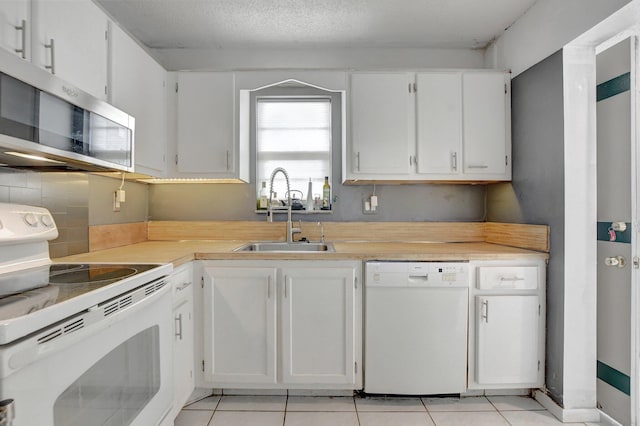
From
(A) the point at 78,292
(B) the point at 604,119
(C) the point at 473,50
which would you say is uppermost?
(C) the point at 473,50

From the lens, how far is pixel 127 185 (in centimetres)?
242

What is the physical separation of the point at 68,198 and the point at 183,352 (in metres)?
1.04

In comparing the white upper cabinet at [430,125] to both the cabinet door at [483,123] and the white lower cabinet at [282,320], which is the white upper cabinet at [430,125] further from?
the white lower cabinet at [282,320]

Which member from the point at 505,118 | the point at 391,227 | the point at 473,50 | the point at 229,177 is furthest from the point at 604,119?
the point at 229,177

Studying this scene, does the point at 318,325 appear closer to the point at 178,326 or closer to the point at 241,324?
the point at 241,324

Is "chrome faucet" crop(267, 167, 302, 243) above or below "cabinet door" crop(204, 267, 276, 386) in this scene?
above

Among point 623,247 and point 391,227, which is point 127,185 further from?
point 623,247

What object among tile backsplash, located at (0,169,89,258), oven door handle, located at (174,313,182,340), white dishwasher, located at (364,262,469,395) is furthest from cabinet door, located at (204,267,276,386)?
tile backsplash, located at (0,169,89,258)

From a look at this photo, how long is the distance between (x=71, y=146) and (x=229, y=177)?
1131 mm

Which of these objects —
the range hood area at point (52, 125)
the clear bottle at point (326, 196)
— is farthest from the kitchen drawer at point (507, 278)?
the range hood area at point (52, 125)

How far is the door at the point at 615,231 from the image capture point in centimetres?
174

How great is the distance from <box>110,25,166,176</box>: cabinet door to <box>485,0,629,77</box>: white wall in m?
2.38

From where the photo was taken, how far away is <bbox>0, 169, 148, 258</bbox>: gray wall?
1.57m

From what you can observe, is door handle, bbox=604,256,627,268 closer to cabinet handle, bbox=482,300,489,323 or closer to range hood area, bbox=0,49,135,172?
cabinet handle, bbox=482,300,489,323
